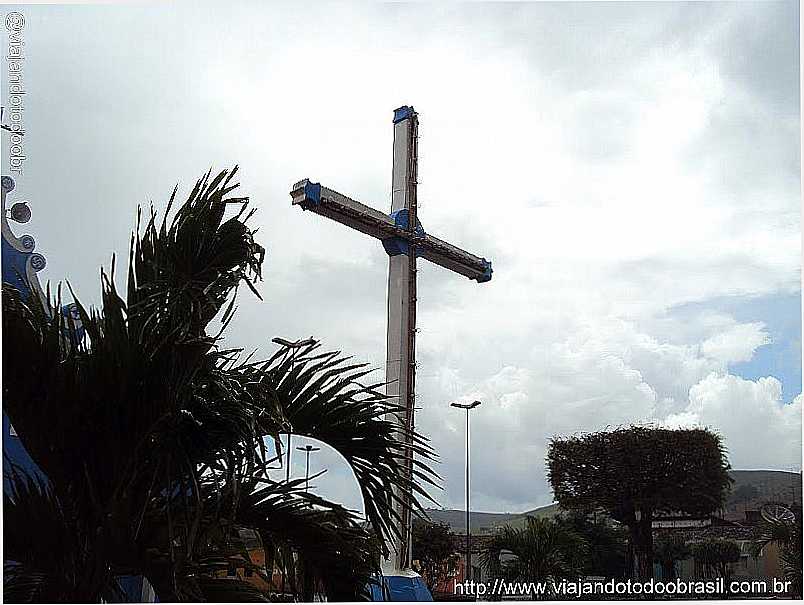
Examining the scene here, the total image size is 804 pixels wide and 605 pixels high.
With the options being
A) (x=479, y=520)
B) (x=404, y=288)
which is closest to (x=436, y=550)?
(x=479, y=520)

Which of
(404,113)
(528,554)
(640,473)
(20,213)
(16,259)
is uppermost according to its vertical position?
(404,113)

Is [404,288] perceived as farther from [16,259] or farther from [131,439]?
[131,439]

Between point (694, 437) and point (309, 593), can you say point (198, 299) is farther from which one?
point (694, 437)

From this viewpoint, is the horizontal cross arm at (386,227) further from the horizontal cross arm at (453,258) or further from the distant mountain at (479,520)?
the distant mountain at (479,520)

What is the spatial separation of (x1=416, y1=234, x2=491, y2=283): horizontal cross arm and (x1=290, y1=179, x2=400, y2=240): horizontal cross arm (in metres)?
0.29

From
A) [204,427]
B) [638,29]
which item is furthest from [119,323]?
[638,29]

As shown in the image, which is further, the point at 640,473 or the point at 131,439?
the point at 640,473

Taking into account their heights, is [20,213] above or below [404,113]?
below

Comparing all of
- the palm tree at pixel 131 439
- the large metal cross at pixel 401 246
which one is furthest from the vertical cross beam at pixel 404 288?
the palm tree at pixel 131 439

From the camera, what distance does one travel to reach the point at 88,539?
6.25ft

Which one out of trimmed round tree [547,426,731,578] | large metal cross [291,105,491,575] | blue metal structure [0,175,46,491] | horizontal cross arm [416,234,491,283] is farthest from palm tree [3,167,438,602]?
trimmed round tree [547,426,731,578]

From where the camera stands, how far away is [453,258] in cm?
670

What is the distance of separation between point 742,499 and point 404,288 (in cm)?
1014

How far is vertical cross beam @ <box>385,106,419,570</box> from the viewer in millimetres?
6121
